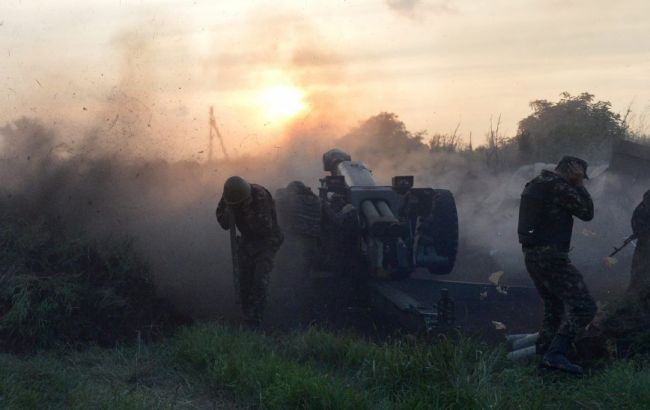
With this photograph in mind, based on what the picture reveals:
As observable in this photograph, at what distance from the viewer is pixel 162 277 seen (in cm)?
995

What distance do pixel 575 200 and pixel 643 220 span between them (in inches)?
119

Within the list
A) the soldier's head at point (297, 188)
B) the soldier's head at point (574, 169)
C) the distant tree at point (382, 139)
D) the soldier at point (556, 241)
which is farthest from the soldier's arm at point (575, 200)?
the distant tree at point (382, 139)

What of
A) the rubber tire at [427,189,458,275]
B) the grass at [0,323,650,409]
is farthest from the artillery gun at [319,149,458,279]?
the grass at [0,323,650,409]

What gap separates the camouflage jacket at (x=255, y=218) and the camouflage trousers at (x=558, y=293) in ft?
9.92

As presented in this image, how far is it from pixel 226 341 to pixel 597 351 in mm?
3340

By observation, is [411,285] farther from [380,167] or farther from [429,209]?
[380,167]

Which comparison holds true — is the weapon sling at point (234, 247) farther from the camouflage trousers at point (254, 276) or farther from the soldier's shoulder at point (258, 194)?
the soldier's shoulder at point (258, 194)

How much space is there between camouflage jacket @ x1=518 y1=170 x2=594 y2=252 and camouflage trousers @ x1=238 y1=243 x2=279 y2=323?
10.00ft

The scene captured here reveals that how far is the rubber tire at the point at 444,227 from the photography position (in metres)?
11.1

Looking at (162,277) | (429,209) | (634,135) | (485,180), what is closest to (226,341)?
(162,277)

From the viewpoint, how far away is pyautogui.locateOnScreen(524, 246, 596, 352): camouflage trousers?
6.83 meters

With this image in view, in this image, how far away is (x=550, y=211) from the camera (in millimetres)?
7121

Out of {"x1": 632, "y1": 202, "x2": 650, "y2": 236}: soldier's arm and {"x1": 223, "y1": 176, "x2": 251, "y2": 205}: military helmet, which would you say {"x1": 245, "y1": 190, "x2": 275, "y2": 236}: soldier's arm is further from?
{"x1": 632, "y1": 202, "x2": 650, "y2": 236}: soldier's arm

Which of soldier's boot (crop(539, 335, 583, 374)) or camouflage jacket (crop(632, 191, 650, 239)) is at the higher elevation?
camouflage jacket (crop(632, 191, 650, 239))
